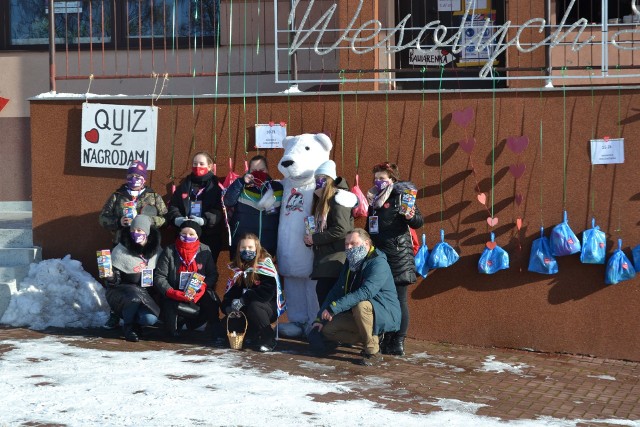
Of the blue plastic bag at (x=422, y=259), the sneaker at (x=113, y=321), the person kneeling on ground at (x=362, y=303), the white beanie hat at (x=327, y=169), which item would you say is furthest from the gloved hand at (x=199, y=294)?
the blue plastic bag at (x=422, y=259)

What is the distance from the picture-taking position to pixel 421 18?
12.9 metres

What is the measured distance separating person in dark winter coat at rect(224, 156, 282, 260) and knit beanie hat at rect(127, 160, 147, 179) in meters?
0.84

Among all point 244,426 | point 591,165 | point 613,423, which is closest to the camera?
point 244,426

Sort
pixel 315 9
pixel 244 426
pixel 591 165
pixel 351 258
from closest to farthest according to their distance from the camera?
pixel 244 426
pixel 351 258
pixel 591 165
pixel 315 9

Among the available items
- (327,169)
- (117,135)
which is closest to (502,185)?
(327,169)

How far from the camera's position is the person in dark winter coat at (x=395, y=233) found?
9.05m

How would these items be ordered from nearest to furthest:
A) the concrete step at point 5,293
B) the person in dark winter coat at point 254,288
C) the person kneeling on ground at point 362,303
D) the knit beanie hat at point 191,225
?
the person kneeling on ground at point 362,303
the person in dark winter coat at point 254,288
the knit beanie hat at point 191,225
the concrete step at point 5,293

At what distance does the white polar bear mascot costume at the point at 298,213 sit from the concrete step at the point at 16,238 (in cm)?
276

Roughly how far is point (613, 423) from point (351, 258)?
99.2 inches

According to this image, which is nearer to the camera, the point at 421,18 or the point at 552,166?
the point at 552,166

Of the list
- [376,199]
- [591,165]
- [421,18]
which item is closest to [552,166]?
[591,165]

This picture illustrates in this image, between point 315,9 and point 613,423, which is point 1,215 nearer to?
point 315,9

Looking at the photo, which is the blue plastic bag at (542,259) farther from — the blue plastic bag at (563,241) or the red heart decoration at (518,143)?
the red heart decoration at (518,143)

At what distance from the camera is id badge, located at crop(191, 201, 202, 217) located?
9.61m
